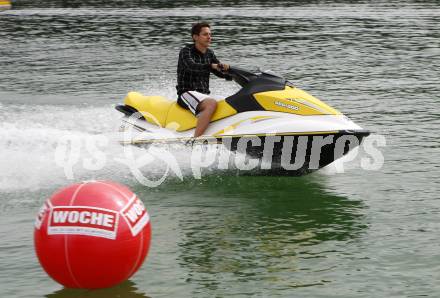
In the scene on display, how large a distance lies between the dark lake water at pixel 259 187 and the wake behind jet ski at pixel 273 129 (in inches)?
15.1

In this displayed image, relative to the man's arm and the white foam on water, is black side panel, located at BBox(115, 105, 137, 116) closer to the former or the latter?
the white foam on water

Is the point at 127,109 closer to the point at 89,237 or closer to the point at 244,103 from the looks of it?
the point at 244,103

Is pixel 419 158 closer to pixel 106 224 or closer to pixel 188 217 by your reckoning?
pixel 188 217

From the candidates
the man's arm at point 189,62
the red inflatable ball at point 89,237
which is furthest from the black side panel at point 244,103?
the red inflatable ball at point 89,237

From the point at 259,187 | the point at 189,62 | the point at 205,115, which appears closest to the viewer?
the point at 259,187

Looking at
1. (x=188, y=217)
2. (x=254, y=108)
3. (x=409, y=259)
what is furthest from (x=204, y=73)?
(x=409, y=259)

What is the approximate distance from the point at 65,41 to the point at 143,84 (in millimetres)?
9556

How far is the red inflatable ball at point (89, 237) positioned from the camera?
21.4ft

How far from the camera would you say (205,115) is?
34.9 feet

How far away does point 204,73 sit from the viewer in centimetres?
1121

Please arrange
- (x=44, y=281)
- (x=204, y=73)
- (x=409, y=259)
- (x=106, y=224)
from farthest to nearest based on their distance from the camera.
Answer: (x=204, y=73) → (x=409, y=259) → (x=44, y=281) → (x=106, y=224)

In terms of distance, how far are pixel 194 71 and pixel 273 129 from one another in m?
1.57

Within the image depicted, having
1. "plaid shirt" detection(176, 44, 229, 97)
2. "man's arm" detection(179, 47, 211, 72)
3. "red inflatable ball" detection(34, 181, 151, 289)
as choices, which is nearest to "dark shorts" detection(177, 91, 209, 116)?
"plaid shirt" detection(176, 44, 229, 97)

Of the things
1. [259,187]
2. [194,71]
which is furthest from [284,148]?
[194,71]
